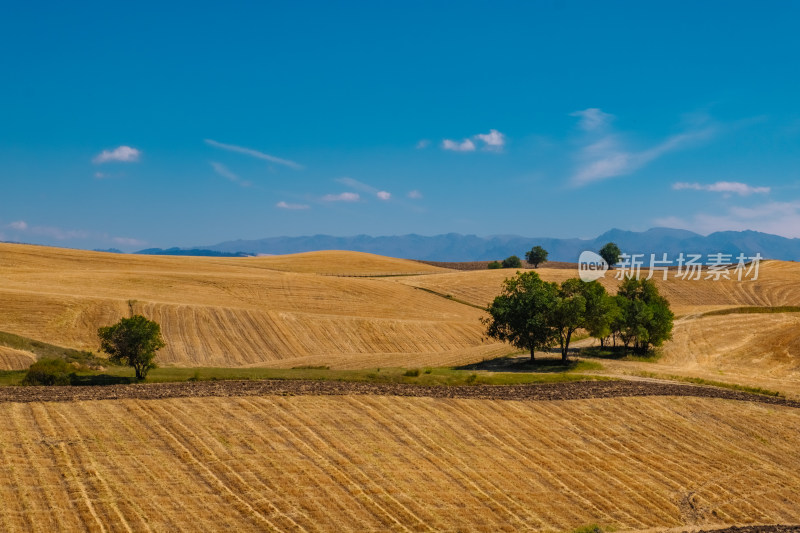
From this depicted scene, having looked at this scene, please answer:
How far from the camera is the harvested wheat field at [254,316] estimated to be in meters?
66.6

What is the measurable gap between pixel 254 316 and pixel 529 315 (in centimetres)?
3464

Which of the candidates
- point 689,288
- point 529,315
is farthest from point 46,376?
point 689,288

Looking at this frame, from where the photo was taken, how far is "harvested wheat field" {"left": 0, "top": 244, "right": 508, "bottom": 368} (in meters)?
66.6

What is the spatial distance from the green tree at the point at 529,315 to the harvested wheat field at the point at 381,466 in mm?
23362

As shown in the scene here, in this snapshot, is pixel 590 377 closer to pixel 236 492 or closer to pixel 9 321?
pixel 236 492

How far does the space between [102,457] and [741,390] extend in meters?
47.0

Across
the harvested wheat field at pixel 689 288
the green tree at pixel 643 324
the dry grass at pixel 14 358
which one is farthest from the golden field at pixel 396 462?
the harvested wheat field at pixel 689 288

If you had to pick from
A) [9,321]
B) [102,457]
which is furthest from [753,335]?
[9,321]

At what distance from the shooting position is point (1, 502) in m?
24.0

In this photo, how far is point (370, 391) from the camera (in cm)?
4344

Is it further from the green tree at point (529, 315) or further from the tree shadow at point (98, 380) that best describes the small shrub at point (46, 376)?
the green tree at point (529, 315)

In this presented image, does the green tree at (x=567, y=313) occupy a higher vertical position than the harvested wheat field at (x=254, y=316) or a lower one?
higher

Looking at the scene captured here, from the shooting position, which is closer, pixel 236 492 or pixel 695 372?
pixel 236 492

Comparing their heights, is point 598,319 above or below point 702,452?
above
